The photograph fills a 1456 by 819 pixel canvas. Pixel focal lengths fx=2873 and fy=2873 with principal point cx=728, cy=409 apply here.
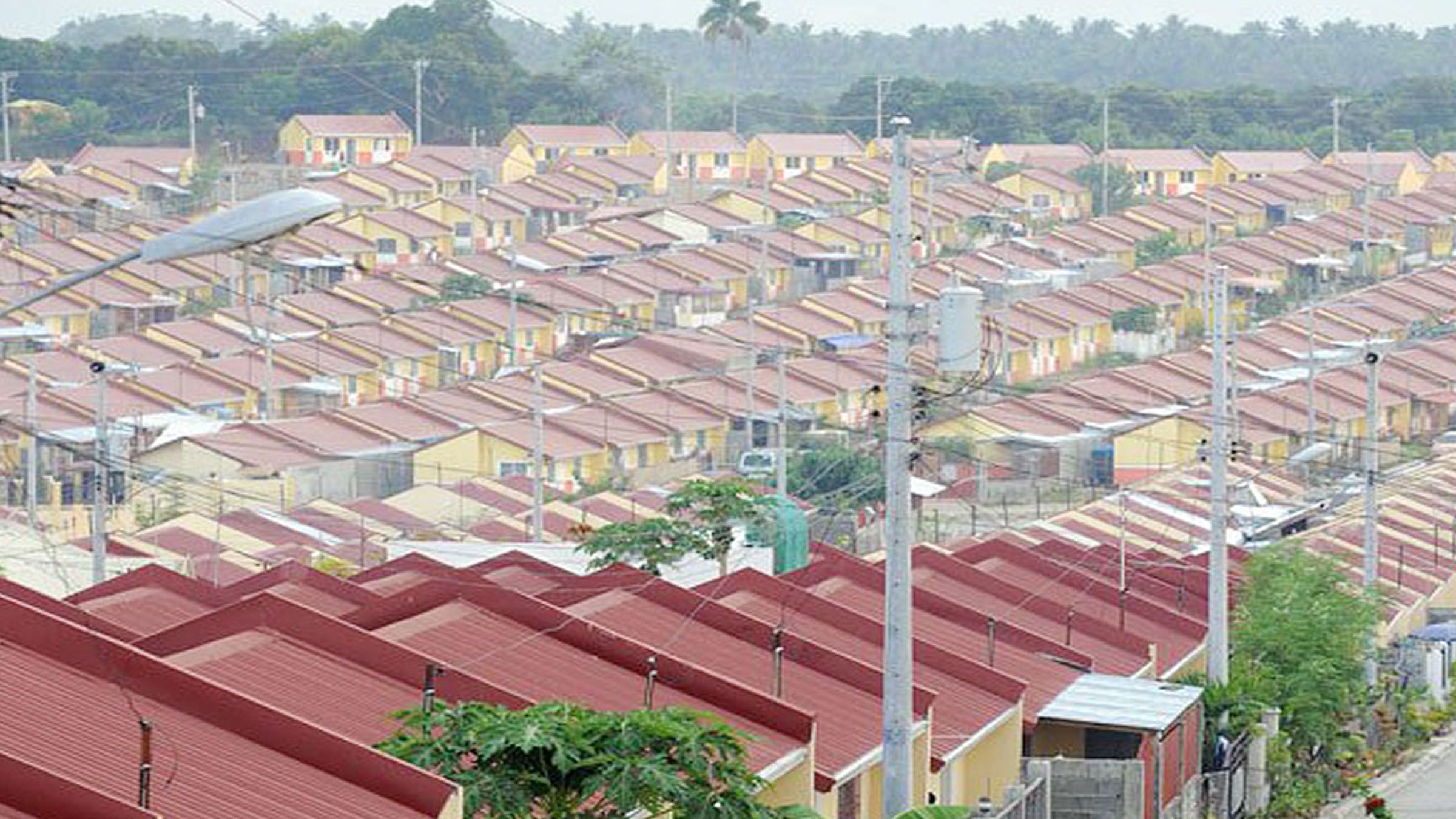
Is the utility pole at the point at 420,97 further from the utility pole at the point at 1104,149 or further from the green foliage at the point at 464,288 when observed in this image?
the green foliage at the point at 464,288

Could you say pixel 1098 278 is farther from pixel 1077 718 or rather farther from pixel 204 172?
pixel 1077 718

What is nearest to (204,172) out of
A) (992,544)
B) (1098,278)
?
(1098,278)

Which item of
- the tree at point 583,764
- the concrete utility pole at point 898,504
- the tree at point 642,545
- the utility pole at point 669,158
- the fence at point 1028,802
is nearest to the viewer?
the tree at point 583,764

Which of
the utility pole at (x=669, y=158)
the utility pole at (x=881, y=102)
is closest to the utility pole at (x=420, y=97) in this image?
the utility pole at (x=669, y=158)

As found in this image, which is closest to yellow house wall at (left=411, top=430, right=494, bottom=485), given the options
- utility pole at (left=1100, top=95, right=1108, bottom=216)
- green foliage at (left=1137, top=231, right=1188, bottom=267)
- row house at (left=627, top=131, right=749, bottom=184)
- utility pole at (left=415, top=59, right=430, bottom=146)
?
green foliage at (left=1137, top=231, right=1188, bottom=267)

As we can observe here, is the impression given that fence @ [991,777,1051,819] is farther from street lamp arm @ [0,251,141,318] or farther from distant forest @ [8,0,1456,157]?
distant forest @ [8,0,1456,157]

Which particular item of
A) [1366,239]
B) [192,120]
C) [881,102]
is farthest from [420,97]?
[1366,239]
